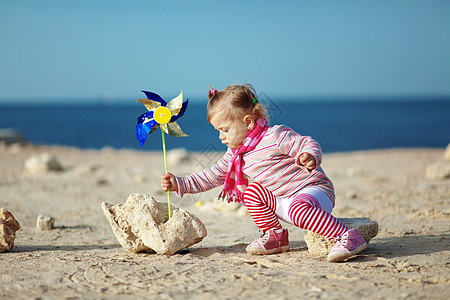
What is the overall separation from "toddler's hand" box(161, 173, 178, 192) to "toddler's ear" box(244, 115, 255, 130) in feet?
2.37

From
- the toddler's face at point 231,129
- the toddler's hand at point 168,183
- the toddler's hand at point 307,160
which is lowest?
the toddler's hand at point 168,183

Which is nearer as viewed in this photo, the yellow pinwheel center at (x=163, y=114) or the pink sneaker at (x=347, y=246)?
the pink sneaker at (x=347, y=246)

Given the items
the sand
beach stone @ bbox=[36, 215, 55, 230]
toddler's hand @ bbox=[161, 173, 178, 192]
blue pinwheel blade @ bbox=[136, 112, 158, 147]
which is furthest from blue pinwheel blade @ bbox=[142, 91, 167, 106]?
beach stone @ bbox=[36, 215, 55, 230]

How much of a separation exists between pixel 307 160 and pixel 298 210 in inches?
14.2

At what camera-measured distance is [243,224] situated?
491cm

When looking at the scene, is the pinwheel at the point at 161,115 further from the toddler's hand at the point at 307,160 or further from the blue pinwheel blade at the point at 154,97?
the toddler's hand at the point at 307,160

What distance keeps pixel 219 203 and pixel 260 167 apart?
7.37ft

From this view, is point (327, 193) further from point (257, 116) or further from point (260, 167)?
point (257, 116)

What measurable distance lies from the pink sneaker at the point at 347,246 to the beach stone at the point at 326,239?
0.11 m

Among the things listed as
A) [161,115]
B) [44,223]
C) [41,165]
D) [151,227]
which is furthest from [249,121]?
[41,165]

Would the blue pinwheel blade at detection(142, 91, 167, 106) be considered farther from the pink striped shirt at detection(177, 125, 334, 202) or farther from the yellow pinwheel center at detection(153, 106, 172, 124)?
the pink striped shirt at detection(177, 125, 334, 202)

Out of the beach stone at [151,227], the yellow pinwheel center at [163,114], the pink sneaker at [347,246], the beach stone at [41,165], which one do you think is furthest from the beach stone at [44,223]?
the beach stone at [41,165]

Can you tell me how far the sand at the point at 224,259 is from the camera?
2.61 m

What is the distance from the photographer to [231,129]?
350 centimetres
